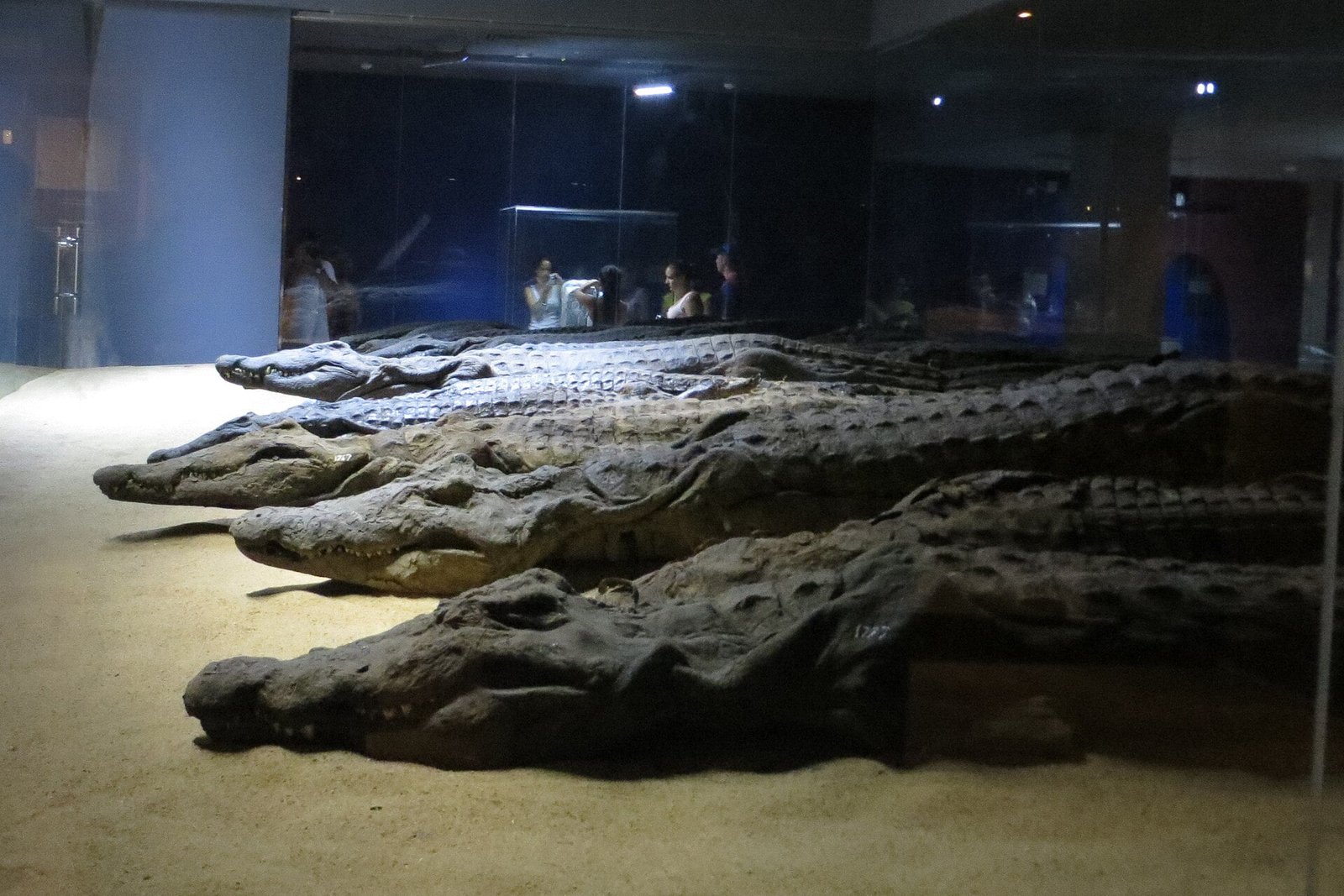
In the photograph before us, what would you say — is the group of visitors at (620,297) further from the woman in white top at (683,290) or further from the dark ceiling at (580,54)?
the dark ceiling at (580,54)

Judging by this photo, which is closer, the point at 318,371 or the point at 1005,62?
the point at 1005,62

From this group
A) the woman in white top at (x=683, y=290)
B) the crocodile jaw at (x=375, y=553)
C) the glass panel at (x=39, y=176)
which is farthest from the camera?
the woman in white top at (x=683, y=290)

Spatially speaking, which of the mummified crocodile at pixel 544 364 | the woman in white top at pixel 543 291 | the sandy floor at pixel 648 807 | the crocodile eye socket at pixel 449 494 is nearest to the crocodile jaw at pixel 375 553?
the crocodile eye socket at pixel 449 494

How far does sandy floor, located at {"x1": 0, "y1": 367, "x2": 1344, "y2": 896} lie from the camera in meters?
1.55

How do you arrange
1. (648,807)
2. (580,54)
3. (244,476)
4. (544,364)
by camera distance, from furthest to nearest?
(544,364) → (580,54) → (244,476) → (648,807)

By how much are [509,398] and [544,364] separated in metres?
0.29

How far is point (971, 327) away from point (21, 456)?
2628 mm

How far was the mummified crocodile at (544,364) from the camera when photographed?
185 inches

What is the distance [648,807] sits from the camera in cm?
186

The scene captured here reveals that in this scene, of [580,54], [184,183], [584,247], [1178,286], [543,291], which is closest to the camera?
[1178,286]

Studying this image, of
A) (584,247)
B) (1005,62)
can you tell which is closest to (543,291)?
(584,247)

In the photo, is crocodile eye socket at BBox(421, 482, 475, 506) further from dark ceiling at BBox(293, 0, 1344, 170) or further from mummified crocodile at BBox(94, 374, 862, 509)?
dark ceiling at BBox(293, 0, 1344, 170)

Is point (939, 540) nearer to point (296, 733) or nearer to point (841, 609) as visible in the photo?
point (841, 609)

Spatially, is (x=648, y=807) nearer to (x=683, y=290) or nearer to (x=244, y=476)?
(x=244, y=476)
